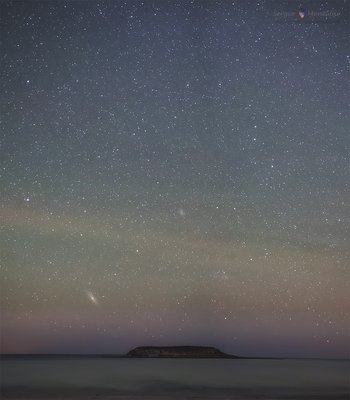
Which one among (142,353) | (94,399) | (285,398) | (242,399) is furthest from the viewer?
(142,353)

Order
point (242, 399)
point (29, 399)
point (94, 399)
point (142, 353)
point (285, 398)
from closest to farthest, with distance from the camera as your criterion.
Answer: point (94, 399) → point (29, 399) → point (242, 399) → point (285, 398) → point (142, 353)

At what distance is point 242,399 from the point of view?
1695 cm

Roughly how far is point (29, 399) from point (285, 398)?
8447mm

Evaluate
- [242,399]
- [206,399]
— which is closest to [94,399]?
[206,399]

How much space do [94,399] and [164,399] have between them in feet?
9.87

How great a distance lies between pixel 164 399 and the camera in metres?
16.1

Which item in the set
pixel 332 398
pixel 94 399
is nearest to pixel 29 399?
pixel 94 399

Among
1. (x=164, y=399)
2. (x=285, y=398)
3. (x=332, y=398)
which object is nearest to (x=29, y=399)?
(x=164, y=399)

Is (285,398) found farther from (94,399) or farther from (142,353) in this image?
(142,353)

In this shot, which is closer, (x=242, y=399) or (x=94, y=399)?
(x=94, y=399)

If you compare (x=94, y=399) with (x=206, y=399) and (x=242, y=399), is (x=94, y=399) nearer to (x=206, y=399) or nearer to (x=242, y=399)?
(x=206, y=399)

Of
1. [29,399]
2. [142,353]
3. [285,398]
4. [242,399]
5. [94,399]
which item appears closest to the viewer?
[94,399]

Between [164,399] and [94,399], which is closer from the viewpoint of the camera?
[94,399]

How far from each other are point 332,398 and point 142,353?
12878 cm
